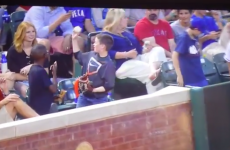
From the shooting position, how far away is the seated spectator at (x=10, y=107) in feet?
7.39

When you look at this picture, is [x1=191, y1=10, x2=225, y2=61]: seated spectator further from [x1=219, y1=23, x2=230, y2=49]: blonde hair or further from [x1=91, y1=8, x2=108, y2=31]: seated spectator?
[x1=91, y1=8, x2=108, y2=31]: seated spectator

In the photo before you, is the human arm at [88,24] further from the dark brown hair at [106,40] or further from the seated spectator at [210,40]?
the seated spectator at [210,40]

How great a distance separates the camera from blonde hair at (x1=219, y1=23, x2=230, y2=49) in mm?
3248

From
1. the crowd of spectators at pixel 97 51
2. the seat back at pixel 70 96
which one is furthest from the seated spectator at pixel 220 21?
the seat back at pixel 70 96

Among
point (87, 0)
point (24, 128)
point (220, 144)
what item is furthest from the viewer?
point (220, 144)

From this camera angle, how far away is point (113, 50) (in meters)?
2.69

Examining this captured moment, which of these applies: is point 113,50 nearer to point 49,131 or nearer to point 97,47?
point 97,47

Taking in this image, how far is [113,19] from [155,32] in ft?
1.01

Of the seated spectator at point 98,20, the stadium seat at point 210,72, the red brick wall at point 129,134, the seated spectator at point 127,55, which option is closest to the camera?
the red brick wall at point 129,134

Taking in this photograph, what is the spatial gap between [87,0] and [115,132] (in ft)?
5.73

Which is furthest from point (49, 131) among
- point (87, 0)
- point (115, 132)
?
point (87, 0)

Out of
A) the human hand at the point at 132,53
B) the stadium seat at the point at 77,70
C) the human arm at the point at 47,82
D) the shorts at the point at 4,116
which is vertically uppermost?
the human hand at the point at 132,53

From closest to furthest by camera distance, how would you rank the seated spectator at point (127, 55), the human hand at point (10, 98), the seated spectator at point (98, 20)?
1. the human hand at point (10, 98)
2. the seated spectator at point (127, 55)
3. the seated spectator at point (98, 20)

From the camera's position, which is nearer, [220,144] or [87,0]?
[87,0]
